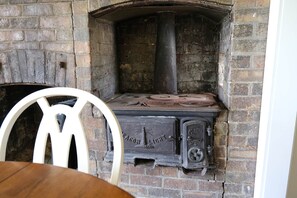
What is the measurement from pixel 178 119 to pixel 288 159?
0.64 m

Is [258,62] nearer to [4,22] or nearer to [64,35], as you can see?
[64,35]

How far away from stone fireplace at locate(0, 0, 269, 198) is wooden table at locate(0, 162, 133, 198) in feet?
3.04

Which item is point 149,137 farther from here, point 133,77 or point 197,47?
point 197,47

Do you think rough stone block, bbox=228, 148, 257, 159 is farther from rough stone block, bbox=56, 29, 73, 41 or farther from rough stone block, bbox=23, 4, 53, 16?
rough stone block, bbox=23, 4, 53, 16

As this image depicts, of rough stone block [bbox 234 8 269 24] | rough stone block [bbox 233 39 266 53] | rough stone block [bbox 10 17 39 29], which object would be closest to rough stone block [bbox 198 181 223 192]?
rough stone block [bbox 233 39 266 53]

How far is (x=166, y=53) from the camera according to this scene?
1943 millimetres

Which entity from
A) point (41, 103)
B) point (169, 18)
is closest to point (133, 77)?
point (169, 18)

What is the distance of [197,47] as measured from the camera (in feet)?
6.66

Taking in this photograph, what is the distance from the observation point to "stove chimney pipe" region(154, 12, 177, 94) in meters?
1.94

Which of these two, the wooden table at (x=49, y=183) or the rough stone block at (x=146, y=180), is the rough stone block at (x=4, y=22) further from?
the rough stone block at (x=146, y=180)

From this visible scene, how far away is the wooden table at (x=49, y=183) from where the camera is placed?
686 mm

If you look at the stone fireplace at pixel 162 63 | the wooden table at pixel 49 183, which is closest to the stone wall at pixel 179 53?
→ the stone fireplace at pixel 162 63

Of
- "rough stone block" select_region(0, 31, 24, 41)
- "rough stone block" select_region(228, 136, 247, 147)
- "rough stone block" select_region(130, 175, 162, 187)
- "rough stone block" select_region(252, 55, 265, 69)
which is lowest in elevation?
"rough stone block" select_region(130, 175, 162, 187)

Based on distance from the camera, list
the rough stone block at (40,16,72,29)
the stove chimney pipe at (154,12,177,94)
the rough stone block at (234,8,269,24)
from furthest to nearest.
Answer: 1. the stove chimney pipe at (154,12,177,94)
2. the rough stone block at (40,16,72,29)
3. the rough stone block at (234,8,269,24)
